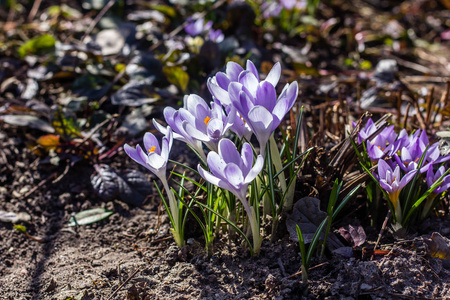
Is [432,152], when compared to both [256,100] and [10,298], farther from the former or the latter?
[10,298]

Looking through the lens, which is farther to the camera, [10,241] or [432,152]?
[10,241]

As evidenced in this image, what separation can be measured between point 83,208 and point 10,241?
31cm

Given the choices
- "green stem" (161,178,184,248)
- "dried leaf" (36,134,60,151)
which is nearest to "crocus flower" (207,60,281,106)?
"green stem" (161,178,184,248)

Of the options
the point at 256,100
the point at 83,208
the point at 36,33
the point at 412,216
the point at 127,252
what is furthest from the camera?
the point at 36,33

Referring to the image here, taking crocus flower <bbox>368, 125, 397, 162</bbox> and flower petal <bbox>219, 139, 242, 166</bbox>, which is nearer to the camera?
flower petal <bbox>219, 139, 242, 166</bbox>

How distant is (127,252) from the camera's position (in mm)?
1648

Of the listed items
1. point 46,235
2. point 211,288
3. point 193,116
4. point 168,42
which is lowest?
point 211,288

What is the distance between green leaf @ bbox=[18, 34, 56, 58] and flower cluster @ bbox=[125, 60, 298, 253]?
6.39ft

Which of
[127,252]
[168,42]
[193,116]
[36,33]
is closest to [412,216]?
[193,116]

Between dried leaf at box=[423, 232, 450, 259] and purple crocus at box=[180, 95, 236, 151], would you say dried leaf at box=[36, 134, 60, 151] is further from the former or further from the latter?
dried leaf at box=[423, 232, 450, 259]

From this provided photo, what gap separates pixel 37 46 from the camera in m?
2.95

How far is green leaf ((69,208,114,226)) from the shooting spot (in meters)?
1.87

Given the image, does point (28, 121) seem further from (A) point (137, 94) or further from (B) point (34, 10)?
(B) point (34, 10)

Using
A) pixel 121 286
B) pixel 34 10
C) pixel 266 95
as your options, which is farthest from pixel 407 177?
pixel 34 10
